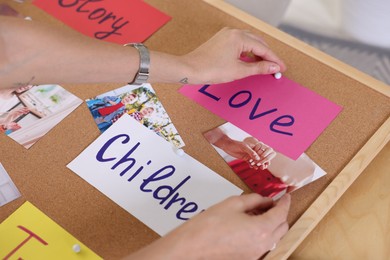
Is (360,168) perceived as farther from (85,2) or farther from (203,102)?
(85,2)

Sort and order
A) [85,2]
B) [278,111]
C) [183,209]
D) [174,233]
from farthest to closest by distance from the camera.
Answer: [85,2] < [278,111] < [183,209] < [174,233]

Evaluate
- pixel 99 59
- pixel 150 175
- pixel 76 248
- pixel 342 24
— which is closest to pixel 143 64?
pixel 99 59

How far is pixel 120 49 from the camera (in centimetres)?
86

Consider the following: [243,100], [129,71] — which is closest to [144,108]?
[129,71]

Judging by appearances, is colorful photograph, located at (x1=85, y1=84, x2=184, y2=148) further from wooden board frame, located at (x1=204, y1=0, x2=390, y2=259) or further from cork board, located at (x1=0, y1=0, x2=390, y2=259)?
wooden board frame, located at (x1=204, y1=0, x2=390, y2=259)

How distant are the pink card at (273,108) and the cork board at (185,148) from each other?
2cm

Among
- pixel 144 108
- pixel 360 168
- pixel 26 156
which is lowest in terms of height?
pixel 26 156

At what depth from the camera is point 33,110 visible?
91 centimetres

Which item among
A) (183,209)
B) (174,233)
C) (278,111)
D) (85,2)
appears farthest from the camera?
(85,2)

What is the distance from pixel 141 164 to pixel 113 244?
145 mm

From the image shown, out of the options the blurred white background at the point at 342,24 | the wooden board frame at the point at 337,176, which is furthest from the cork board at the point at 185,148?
the blurred white background at the point at 342,24

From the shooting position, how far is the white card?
0.79 metres

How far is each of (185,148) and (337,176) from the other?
259 millimetres

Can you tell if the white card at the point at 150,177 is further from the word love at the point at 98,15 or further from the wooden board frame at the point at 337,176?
the word love at the point at 98,15
